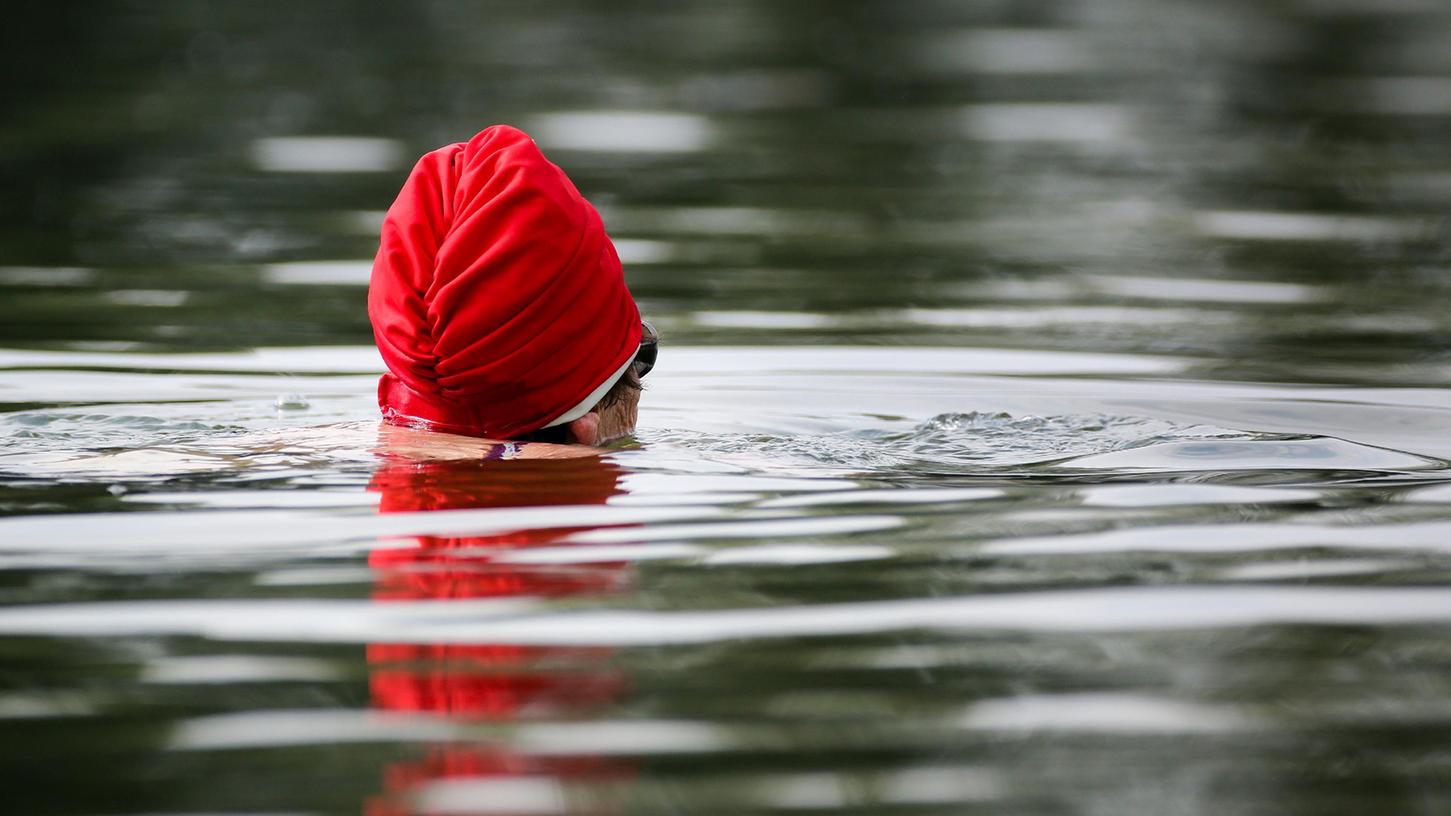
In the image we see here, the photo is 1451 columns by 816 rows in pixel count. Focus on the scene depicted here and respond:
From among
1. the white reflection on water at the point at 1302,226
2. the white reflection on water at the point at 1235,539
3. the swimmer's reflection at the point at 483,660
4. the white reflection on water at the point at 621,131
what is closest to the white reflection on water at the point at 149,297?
the swimmer's reflection at the point at 483,660

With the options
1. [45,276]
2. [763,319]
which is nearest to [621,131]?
[45,276]

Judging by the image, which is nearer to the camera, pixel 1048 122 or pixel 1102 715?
pixel 1102 715

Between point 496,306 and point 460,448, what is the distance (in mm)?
444

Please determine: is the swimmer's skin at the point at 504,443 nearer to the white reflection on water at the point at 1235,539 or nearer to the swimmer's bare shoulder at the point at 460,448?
the swimmer's bare shoulder at the point at 460,448

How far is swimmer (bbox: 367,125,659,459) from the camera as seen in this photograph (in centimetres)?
559

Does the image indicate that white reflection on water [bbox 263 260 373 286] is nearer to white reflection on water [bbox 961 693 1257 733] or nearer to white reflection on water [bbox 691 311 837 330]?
white reflection on water [bbox 691 311 837 330]

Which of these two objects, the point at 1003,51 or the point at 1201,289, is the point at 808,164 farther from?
the point at 1003,51

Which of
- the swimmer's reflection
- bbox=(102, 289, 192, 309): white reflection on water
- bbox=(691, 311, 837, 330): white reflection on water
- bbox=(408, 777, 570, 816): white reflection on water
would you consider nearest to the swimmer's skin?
the swimmer's reflection

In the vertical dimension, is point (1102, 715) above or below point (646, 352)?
below

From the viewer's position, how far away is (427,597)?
423cm

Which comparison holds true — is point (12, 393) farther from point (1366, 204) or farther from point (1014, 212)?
point (1366, 204)

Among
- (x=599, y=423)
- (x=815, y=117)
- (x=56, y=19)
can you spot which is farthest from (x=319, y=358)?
(x=56, y=19)

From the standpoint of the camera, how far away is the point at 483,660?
149 inches

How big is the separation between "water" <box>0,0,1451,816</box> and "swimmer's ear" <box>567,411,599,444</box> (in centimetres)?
31
